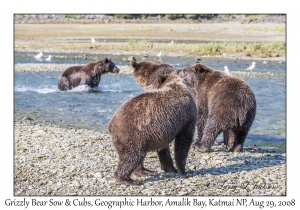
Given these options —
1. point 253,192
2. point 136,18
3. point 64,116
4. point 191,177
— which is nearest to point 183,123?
point 191,177

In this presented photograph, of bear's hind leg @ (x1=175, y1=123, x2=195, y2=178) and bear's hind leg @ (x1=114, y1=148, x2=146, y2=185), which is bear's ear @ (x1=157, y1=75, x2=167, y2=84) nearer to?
bear's hind leg @ (x1=175, y1=123, x2=195, y2=178)

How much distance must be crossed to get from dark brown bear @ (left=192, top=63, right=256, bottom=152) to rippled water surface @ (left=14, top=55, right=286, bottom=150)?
5.91 ft

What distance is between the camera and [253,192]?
6496 millimetres

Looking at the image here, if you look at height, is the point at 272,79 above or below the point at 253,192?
above

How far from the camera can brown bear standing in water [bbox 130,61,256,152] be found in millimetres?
8430

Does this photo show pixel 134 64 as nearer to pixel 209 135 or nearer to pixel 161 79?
pixel 161 79

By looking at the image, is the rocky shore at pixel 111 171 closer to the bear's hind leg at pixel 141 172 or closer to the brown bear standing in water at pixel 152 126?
the bear's hind leg at pixel 141 172

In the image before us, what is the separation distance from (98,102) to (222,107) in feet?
25.2

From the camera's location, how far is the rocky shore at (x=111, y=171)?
21.6 feet

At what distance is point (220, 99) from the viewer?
8.54 metres

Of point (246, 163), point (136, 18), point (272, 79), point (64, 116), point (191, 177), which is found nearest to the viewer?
point (191, 177)

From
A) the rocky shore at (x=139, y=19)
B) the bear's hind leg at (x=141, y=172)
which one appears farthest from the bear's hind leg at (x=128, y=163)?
the rocky shore at (x=139, y=19)
